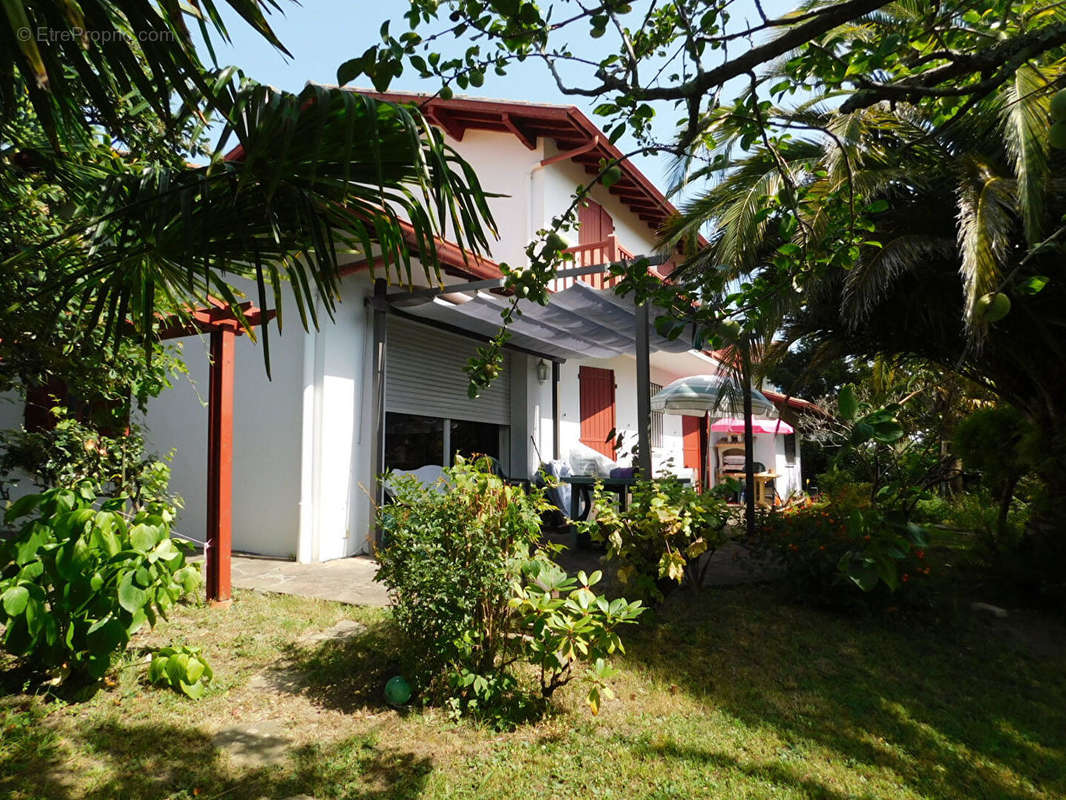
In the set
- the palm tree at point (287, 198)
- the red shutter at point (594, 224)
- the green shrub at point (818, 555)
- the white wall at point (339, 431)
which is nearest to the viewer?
the palm tree at point (287, 198)

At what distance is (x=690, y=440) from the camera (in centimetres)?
1781

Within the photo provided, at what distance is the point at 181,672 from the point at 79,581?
82 centimetres

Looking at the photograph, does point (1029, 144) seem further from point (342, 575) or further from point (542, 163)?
point (342, 575)

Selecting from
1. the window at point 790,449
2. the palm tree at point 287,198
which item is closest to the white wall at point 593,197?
the palm tree at point 287,198

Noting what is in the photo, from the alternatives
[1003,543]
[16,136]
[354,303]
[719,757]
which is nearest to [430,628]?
[719,757]

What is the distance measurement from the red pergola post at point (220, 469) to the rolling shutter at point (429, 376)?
2898mm

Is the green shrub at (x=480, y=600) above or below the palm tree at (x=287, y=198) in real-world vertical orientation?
below

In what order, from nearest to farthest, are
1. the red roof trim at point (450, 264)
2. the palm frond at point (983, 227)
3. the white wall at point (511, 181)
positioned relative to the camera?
the palm frond at point (983, 227) < the red roof trim at point (450, 264) < the white wall at point (511, 181)

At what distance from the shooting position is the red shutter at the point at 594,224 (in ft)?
37.4

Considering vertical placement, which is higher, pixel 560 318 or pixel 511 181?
pixel 511 181

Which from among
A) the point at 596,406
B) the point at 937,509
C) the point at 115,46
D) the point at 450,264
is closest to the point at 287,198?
the point at 115,46

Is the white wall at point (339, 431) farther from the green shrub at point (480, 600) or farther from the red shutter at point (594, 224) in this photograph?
the red shutter at point (594, 224)

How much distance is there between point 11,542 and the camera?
3.14 m

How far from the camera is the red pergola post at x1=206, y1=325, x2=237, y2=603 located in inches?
201
